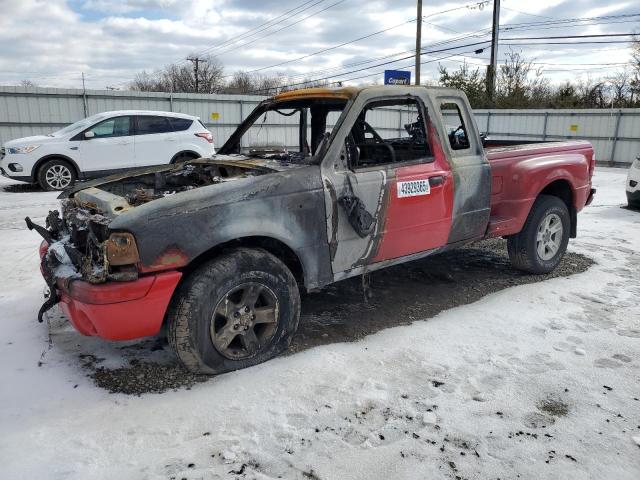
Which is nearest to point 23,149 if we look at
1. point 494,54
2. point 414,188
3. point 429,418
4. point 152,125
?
point 152,125

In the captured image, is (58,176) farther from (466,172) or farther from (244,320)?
(466,172)

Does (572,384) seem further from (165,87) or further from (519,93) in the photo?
(165,87)

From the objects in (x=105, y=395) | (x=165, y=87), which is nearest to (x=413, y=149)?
(x=105, y=395)

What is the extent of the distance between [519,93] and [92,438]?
92.2 feet

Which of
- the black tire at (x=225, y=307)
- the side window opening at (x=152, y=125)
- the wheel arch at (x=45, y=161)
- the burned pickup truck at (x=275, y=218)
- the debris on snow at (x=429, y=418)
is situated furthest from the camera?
the side window opening at (x=152, y=125)

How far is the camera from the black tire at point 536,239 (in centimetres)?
502

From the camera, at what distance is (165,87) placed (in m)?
64.6

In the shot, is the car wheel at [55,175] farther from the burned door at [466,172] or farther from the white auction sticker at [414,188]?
the white auction sticker at [414,188]

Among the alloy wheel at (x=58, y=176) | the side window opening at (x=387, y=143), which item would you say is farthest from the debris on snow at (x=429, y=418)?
the alloy wheel at (x=58, y=176)

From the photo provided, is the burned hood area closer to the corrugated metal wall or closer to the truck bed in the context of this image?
the truck bed

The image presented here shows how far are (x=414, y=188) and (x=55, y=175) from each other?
9748 millimetres

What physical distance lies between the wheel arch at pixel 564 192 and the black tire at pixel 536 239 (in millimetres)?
123

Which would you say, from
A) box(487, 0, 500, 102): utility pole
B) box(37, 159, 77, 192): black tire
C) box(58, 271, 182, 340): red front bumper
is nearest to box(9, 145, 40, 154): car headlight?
box(37, 159, 77, 192): black tire

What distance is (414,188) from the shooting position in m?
3.88
